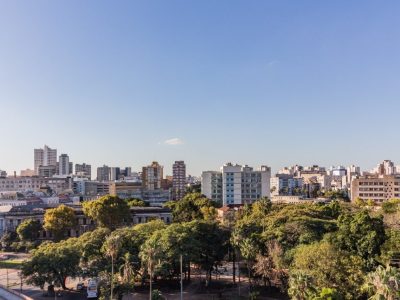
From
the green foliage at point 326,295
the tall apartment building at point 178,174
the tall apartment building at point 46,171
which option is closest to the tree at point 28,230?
the green foliage at point 326,295

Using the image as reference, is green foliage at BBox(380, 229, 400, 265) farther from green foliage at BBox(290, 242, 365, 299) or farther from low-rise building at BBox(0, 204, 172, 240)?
low-rise building at BBox(0, 204, 172, 240)

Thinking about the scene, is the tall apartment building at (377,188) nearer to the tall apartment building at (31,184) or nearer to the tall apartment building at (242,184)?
the tall apartment building at (242,184)

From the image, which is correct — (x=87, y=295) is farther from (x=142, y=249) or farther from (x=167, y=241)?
(x=167, y=241)

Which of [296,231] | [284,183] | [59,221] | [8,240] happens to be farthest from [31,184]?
[296,231]

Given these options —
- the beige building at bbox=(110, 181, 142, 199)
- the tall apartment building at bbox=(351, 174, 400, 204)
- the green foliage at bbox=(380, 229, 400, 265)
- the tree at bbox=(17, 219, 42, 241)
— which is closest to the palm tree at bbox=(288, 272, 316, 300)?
the green foliage at bbox=(380, 229, 400, 265)

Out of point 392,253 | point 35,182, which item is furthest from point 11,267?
point 35,182

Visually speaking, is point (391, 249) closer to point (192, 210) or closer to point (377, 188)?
point (192, 210)
